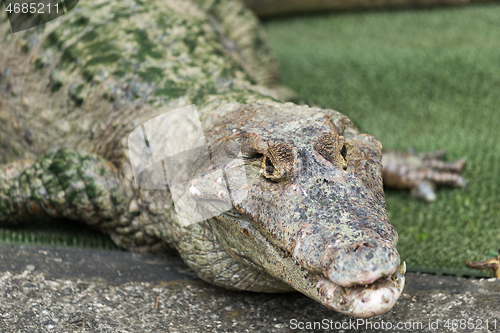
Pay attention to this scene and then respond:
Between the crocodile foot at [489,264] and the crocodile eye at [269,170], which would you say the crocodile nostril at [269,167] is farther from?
the crocodile foot at [489,264]

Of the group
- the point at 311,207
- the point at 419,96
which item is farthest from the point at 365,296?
the point at 419,96

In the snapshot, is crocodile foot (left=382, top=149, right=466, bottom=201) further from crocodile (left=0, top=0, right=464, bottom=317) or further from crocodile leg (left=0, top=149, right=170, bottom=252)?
crocodile leg (left=0, top=149, right=170, bottom=252)

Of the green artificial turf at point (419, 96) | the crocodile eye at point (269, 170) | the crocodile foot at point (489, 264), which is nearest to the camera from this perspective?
the crocodile eye at point (269, 170)

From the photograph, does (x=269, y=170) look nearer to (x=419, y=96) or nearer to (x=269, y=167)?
(x=269, y=167)

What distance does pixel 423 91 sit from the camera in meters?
4.47

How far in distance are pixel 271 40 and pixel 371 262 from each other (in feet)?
14.9

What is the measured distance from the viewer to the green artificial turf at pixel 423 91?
9.49ft

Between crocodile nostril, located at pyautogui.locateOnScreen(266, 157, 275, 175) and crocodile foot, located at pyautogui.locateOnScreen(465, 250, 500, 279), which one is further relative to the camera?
crocodile foot, located at pyautogui.locateOnScreen(465, 250, 500, 279)

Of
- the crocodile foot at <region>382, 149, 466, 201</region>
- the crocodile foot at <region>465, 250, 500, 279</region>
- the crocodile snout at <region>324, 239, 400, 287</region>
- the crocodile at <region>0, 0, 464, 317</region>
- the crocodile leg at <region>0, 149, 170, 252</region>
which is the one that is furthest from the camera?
the crocodile foot at <region>382, 149, 466, 201</region>

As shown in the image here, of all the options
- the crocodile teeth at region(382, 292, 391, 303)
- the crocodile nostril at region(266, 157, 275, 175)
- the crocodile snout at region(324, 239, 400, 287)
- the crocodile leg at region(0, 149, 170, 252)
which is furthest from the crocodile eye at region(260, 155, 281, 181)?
the crocodile leg at region(0, 149, 170, 252)

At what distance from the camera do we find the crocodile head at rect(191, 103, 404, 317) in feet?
5.21

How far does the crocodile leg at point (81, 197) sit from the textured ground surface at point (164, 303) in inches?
12.2

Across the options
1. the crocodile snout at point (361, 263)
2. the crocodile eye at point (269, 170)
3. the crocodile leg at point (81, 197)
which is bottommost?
the crocodile leg at point (81, 197)

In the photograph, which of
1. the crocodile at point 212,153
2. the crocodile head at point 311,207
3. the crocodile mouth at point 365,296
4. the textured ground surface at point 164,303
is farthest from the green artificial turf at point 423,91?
the crocodile mouth at point 365,296
